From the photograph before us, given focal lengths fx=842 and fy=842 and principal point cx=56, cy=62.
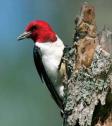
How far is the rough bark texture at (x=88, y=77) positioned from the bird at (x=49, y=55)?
115 cm

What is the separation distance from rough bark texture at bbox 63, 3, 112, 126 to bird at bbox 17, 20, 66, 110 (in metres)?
1.15

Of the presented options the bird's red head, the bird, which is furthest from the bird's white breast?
the bird's red head

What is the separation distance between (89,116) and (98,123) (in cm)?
13

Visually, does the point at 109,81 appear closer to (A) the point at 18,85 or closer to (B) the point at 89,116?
(B) the point at 89,116

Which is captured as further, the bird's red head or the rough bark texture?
the bird's red head

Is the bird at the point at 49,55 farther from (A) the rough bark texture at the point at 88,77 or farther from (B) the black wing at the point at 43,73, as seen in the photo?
(A) the rough bark texture at the point at 88,77

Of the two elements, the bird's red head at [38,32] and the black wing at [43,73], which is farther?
the bird's red head at [38,32]

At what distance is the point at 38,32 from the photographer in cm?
994

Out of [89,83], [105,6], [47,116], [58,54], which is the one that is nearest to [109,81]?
[89,83]

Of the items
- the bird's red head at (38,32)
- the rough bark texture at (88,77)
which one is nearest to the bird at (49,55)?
the bird's red head at (38,32)

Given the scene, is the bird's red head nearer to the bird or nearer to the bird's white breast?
the bird

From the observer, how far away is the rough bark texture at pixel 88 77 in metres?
7.96

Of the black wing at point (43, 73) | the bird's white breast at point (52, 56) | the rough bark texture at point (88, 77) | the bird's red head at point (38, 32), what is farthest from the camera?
the bird's red head at point (38, 32)

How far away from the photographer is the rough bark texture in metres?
7.96
